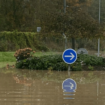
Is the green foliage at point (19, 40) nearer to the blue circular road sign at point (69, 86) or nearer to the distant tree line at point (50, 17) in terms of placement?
the distant tree line at point (50, 17)

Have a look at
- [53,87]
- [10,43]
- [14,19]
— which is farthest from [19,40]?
[53,87]

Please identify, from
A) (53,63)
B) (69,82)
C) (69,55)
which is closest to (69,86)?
(69,82)

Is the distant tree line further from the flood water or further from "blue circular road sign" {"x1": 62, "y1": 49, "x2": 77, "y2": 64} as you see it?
the flood water

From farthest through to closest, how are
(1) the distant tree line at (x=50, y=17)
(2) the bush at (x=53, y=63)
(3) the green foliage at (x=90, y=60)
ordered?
(1) the distant tree line at (x=50, y=17), (3) the green foliage at (x=90, y=60), (2) the bush at (x=53, y=63)

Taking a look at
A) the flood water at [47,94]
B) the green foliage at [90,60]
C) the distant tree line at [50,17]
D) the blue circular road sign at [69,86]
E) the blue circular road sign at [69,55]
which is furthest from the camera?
the distant tree line at [50,17]

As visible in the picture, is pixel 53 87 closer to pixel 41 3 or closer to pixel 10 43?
pixel 10 43

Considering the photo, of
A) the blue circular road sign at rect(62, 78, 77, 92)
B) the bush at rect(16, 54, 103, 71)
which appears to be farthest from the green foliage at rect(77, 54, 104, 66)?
the blue circular road sign at rect(62, 78, 77, 92)

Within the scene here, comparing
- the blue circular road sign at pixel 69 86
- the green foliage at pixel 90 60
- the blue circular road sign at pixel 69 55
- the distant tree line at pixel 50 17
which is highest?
the distant tree line at pixel 50 17

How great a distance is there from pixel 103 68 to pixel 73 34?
8.67ft

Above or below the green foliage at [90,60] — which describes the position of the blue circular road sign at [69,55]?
above

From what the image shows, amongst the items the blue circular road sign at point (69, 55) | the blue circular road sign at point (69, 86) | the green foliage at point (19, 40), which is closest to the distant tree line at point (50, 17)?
the green foliage at point (19, 40)

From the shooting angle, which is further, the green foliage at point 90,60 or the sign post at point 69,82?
the green foliage at point 90,60

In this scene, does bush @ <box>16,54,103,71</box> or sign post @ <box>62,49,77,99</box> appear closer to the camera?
sign post @ <box>62,49,77,99</box>

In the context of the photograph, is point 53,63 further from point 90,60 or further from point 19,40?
point 19,40
